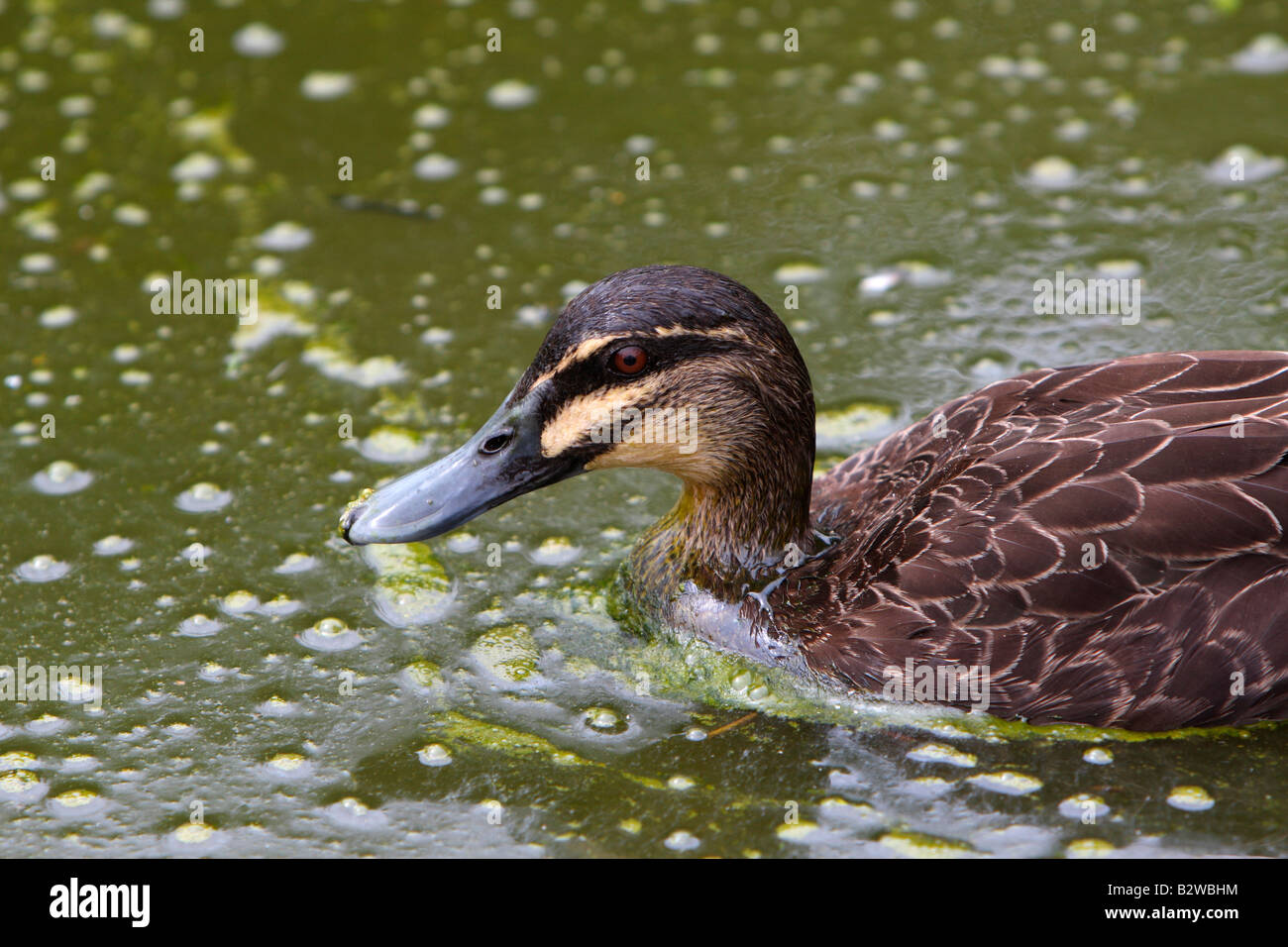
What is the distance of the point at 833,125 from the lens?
8680mm

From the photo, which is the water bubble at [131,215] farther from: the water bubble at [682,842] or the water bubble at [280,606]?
the water bubble at [682,842]

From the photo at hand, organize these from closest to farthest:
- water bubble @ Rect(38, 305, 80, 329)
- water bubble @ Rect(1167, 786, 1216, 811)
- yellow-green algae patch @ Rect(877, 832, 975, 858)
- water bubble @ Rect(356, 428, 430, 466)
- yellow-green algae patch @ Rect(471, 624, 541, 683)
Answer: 1. yellow-green algae patch @ Rect(877, 832, 975, 858)
2. water bubble @ Rect(1167, 786, 1216, 811)
3. yellow-green algae patch @ Rect(471, 624, 541, 683)
4. water bubble @ Rect(356, 428, 430, 466)
5. water bubble @ Rect(38, 305, 80, 329)

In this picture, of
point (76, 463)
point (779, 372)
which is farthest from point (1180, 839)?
point (76, 463)

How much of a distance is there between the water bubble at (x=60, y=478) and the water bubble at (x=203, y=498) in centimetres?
45

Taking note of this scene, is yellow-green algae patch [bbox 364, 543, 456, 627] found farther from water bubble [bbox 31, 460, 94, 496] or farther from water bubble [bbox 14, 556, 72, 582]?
water bubble [bbox 31, 460, 94, 496]

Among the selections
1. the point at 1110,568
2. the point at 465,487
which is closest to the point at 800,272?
the point at 465,487

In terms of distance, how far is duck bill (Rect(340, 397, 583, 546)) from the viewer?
5449 mm

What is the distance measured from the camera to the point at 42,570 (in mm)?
6180

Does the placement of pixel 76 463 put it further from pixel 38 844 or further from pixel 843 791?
pixel 843 791

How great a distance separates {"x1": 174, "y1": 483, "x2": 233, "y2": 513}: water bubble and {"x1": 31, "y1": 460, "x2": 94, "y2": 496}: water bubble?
0.45m

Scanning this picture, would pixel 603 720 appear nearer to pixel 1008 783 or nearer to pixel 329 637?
pixel 329 637

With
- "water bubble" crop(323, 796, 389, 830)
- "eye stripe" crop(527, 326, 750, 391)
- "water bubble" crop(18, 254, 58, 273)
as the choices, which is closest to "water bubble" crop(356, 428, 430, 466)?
"eye stripe" crop(527, 326, 750, 391)

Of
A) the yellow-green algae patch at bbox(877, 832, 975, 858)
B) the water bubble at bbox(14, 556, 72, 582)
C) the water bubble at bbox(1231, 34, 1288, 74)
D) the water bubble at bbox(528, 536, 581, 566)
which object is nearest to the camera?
the yellow-green algae patch at bbox(877, 832, 975, 858)

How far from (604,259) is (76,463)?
2798mm
